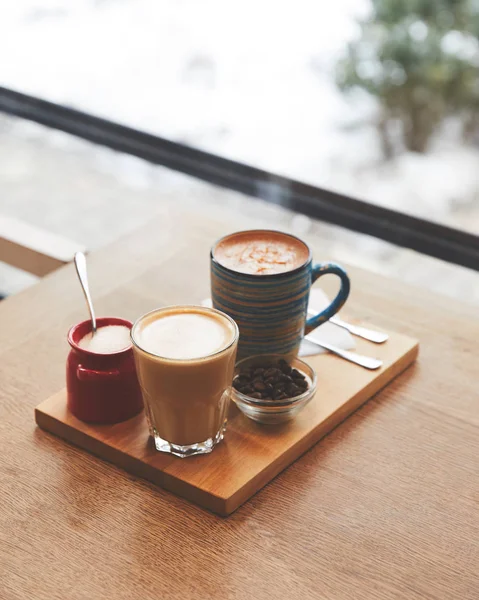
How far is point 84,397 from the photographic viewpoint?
0.91 metres

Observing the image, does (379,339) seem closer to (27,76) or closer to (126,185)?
(126,185)

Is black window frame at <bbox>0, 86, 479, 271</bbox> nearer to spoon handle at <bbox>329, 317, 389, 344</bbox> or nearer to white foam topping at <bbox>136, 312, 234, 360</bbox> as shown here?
spoon handle at <bbox>329, 317, 389, 344</bbox>

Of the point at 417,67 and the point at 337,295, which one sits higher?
the point at 337,295

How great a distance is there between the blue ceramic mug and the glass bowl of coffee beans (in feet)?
0.08

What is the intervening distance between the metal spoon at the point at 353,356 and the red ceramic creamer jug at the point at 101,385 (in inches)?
11.0

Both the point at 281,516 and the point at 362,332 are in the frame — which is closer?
the point at 281,516

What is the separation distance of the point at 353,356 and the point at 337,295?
9cm

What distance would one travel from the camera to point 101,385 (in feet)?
2.94

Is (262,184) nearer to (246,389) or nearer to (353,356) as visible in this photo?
(353,356)

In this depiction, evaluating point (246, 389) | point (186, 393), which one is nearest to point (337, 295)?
point (246, 389)

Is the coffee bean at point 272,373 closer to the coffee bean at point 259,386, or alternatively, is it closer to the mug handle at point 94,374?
the coffee bean at point 259,386

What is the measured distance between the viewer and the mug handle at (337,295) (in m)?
1.01

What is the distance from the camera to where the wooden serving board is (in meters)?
0.83

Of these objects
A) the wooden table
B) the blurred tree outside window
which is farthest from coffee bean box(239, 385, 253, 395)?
the blurred tree outside window
